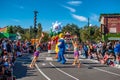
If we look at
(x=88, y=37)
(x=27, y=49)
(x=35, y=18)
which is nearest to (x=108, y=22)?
(x=88, y=37)

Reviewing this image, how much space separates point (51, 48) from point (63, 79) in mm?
26325

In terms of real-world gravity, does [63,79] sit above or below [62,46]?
below

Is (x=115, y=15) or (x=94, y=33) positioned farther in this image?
(x=94, y=33)

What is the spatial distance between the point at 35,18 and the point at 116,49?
35.4 metres

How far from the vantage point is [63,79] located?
18.0 meters

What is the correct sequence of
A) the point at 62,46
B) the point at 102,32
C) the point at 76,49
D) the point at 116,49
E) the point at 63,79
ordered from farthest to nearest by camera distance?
1. the point at 102,32
2. the point at 116,49
3. the point at 62,46
4. the point at 76,49
5. the point at 63,79

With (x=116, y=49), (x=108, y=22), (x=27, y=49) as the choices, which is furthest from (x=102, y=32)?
(x=116, y=49)

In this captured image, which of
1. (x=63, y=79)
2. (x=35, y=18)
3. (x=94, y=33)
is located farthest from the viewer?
(x=94, y=33)

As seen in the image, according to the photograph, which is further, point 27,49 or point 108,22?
point 108,22

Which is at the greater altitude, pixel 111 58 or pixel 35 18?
pixel 35 18

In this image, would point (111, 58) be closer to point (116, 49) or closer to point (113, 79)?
point (116, 49)

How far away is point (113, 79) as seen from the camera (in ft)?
59.8

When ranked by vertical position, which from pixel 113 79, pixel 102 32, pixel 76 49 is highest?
pixel 102 32

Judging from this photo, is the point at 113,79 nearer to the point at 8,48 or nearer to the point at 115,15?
the point at 8,48
